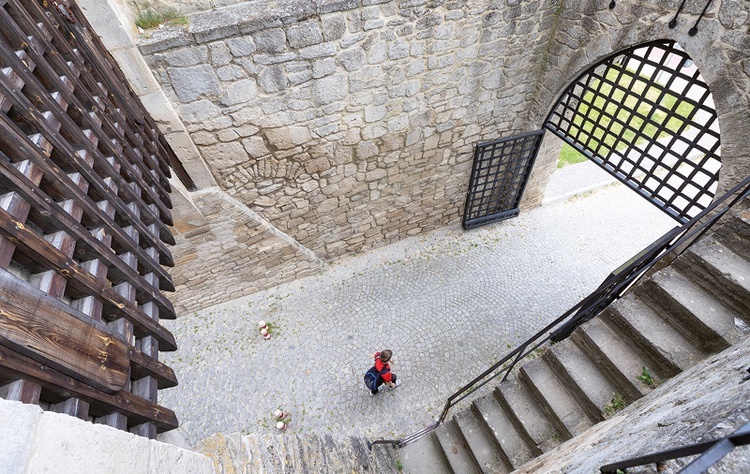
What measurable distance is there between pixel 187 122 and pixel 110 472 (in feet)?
10.1

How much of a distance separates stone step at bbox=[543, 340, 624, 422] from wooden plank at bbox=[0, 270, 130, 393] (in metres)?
2.94

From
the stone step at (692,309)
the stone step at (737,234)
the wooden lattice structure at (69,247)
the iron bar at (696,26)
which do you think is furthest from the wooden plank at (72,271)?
the iron bar at (696,26)

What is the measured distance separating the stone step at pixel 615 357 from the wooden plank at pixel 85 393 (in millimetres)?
2854

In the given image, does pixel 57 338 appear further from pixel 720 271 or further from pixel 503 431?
pixel 720 271

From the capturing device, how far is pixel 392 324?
482 centimetres

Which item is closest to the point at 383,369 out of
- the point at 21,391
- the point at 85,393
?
the point at 85,393

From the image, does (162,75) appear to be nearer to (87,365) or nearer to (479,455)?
(87,365)

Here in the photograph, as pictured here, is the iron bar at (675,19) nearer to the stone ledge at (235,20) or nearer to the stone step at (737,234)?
the stone step at (737,234)

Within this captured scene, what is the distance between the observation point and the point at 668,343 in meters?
2.43

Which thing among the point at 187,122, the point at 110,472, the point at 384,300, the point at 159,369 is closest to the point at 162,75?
the point at 187,122

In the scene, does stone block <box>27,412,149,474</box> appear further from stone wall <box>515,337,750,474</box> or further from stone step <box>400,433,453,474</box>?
stone step <box>400,433,453,474</box>

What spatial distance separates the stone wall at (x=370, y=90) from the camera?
2918mm

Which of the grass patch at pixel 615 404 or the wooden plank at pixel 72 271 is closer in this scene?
the wooden plank at pixel 72 271

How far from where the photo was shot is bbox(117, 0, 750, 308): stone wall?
2918 mm
